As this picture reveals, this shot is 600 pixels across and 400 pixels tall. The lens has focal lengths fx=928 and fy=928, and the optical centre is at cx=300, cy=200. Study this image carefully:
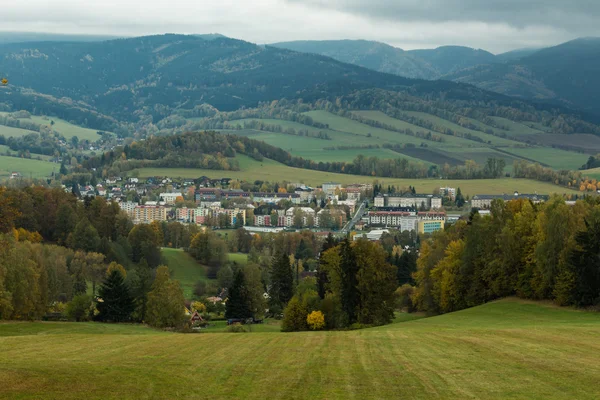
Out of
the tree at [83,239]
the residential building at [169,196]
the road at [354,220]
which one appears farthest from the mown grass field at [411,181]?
the tree at [83,239]

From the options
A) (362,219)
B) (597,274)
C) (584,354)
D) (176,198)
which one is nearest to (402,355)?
(584,354)

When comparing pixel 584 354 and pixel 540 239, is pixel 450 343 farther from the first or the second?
Answer: pixel 540 239

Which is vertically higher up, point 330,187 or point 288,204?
point 330,187

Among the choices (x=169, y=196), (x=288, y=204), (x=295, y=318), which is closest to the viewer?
(x=295, y=318)

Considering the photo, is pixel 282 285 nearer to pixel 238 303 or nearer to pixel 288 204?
pixel 238 303

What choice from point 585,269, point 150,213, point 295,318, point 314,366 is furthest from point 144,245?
point 150,213

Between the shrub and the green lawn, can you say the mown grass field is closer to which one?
the green lawn

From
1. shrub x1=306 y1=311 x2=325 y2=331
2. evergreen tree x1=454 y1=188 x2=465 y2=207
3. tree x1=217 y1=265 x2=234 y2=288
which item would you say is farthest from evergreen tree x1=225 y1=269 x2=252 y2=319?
evergreen tree x1=454 y1=188 x2=465 y2=207
